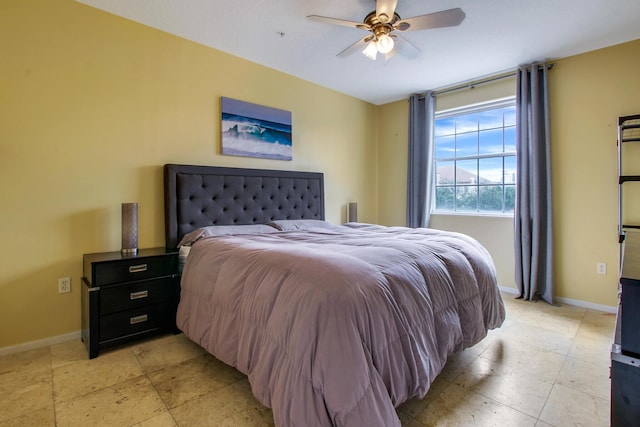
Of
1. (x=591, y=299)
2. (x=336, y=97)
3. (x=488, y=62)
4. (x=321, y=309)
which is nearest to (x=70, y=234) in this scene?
(x=321, y=309)

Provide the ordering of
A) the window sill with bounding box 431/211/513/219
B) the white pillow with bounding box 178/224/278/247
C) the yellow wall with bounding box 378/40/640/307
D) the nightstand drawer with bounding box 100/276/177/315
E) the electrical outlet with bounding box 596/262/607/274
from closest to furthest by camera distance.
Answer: the nightstand drawer with bounding box 100/276/177/315 → the white pillow with bounding box 178/224/278/247 → the yellow wall with bounding box 378/40/640/307 → the electrical outlet with bounding box 596/262/607/274 → the window sill with bounding box 431/211/513/219

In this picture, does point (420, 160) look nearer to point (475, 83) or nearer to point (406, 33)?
point (475, 83)

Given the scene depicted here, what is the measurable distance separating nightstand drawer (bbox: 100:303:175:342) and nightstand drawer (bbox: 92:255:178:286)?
9.4 inches

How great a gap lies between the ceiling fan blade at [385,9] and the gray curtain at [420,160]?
7.51ft

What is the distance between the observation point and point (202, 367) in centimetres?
205

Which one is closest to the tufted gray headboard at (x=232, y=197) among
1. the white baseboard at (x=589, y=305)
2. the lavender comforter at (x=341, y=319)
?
the lavender comforter at (x=341, y=319)

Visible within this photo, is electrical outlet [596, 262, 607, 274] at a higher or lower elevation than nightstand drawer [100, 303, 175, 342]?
higher

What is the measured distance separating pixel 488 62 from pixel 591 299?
268 centimetres

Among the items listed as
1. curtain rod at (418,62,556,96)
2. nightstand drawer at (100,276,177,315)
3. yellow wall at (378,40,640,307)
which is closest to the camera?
nightstand drawer at (100,276,177,315)

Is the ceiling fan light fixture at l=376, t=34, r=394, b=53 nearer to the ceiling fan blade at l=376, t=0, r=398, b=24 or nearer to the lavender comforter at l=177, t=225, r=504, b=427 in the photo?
the ceiling fan blade at l=376, t=0, r=398, b=24

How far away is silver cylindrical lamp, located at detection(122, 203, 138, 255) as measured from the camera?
2.46m

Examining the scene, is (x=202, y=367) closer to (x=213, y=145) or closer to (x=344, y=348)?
(x=344, y=348)

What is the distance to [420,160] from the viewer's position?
4410mm

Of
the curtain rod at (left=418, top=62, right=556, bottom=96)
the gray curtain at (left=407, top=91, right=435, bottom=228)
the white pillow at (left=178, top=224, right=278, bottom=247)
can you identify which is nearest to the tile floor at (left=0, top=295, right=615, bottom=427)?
the white pillow at (left=178, top=224, right=278, bottom=247)
